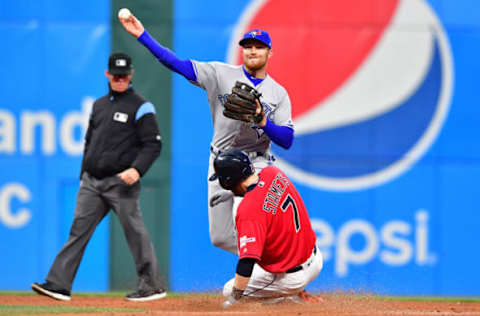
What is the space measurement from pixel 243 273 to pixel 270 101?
4.45ft

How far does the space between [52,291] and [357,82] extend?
4.04m

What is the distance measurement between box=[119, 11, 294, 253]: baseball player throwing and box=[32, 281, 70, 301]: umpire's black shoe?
→ 1.55 meters

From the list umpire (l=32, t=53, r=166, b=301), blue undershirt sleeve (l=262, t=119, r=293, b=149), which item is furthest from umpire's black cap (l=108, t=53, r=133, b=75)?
blue undershirt sleeve (l=262, t=119, r=293, b=149)

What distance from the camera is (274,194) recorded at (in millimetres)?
5309

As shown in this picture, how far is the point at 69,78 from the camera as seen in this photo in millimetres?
8875

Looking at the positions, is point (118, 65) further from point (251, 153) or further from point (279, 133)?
point (279, 133)

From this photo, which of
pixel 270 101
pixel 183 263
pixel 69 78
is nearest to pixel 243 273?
pixel 270 101

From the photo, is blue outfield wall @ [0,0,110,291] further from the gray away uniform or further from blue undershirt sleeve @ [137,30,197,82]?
blue undershirt sleeve @ [137,30,197,82]

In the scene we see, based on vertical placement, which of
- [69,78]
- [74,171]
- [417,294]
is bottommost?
[417,294]

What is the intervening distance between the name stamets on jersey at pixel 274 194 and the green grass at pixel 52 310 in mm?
1257

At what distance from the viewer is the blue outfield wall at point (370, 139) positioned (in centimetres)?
895

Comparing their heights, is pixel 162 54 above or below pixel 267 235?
above

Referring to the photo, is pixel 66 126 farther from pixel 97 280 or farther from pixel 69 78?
pixel 97 280

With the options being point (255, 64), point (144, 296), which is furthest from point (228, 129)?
point (144, 296)
